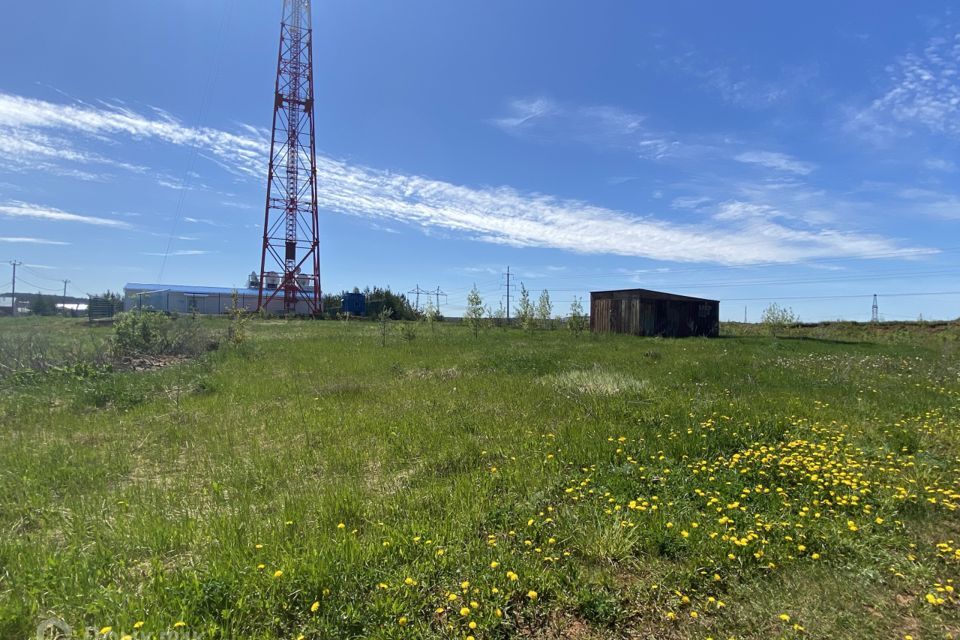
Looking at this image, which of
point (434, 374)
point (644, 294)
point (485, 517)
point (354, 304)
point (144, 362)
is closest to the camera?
point (485, 517)

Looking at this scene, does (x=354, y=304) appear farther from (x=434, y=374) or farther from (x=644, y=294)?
(x=434, y=374)

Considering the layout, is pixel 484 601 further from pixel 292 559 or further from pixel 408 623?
pixel 292 559

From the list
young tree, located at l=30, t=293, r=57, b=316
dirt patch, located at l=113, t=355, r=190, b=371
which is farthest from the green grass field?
young tree, located at l=30, t=293, r=57, b=316

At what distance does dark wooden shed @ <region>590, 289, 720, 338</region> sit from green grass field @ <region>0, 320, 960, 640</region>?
19.8m

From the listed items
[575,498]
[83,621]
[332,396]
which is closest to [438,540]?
[575,498]

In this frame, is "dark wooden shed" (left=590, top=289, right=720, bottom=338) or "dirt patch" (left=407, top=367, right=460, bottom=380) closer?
"dirt patch" (left=407, top=367, right=460, bottom=380)

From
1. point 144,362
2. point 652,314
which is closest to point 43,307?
point 144,362

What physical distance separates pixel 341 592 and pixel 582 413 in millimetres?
4536

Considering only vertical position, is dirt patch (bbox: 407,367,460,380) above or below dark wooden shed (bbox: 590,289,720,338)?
below

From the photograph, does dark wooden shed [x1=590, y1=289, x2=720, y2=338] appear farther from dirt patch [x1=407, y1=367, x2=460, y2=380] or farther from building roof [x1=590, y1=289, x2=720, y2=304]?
dirt patch [x1=407, y1=367, x2=460, y2=380]

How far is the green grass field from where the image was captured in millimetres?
2438

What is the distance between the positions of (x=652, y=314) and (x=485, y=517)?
26.1m

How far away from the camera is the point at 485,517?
3.46 metres

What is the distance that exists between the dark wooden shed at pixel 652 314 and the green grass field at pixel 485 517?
19828 millimetres
